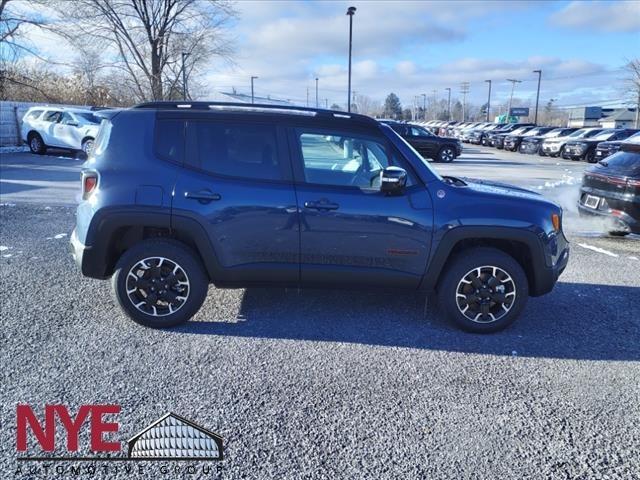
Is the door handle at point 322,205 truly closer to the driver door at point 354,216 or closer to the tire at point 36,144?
the driver door at point 354,216

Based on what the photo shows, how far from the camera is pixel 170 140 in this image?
3916 mm

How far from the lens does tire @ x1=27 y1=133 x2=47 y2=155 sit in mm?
18219

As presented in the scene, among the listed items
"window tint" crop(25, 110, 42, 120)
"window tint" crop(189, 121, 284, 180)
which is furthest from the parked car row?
"window tint" crop(25, 110, 42, 120)

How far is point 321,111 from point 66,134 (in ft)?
54.3

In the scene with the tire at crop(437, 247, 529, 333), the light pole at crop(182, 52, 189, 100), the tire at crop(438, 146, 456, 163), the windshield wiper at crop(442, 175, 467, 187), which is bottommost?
the tire at crop(437, 247, 529, 333)

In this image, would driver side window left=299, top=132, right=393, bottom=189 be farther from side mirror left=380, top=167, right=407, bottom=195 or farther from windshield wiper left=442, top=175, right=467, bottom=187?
windshield wiper left=442, top=175, right=467, bottom=187

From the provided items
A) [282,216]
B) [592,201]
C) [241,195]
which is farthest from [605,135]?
[241,195]

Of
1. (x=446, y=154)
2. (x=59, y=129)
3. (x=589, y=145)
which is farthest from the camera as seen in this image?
(x=589, y=145)

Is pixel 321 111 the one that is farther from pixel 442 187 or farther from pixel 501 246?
pixel 501 246

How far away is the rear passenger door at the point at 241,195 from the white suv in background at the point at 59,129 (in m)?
15.0

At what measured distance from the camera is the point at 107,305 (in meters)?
4.44

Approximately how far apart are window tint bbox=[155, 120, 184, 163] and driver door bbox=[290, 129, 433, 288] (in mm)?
941

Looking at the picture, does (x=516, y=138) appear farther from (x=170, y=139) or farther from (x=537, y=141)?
(x=170, y=139)

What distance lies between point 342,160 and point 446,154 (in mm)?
18950
